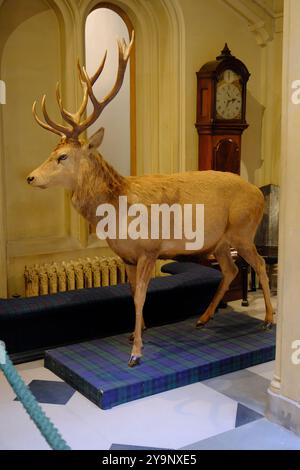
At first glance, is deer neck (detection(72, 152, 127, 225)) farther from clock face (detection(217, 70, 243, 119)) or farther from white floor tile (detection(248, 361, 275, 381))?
clock face (detection(217, 70, 243, 119))

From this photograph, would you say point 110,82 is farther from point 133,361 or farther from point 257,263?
point 133,361

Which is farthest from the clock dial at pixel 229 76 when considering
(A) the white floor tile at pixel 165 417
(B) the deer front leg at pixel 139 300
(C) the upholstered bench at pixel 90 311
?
(A) the white floor tile at pixel 165 417

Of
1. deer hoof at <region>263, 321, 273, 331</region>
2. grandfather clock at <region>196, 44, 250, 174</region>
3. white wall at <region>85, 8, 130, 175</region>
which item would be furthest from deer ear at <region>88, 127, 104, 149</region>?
grandfather clock at <region>196, 44, 250, 174</region>

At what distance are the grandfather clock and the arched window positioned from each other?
687 mm

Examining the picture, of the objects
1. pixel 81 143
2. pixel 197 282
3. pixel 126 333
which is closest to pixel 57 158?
pixel 81 143

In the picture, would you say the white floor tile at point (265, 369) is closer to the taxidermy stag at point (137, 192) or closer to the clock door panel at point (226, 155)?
the taxidermy stag at point (137, 192)

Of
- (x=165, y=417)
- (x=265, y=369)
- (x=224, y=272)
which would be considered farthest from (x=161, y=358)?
(x=224, y=272)

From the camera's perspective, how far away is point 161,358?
3.57 metres

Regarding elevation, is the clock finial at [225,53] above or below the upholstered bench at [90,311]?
above

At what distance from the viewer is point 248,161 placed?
5.93 meters

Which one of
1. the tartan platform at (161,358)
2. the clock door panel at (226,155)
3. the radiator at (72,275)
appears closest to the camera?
the tartan platform at (161,358)

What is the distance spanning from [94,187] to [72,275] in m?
1.54

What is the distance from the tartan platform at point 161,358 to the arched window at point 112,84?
1.96m

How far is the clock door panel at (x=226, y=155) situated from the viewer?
17.6 feet
